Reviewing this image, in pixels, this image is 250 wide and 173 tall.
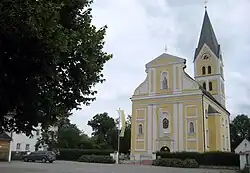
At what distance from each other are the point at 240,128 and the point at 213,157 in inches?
1956

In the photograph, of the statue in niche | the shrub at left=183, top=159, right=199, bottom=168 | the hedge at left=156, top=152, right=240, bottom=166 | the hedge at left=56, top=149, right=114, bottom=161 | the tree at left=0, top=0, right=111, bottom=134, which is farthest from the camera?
the statue in niche

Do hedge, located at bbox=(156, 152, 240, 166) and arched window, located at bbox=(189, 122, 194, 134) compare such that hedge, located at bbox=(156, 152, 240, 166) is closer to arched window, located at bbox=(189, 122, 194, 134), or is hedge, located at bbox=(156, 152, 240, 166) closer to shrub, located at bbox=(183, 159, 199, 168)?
shrub, located at bbox=(183, 159, 199, 168)

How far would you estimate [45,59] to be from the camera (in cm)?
850

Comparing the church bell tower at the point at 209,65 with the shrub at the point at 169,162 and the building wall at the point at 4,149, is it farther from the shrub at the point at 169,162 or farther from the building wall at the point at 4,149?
the building wall at the point at 4,149

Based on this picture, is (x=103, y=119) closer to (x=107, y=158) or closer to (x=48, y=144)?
(x=48, y=144)

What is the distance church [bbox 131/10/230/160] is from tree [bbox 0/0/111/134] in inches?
1449

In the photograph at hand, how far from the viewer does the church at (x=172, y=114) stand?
4703cm

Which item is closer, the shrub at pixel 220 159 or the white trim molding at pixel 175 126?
the shrub at pixel 220 159

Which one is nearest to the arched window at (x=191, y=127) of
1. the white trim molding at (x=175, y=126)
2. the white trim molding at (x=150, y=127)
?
the white trim molding at (x=175, y=126)

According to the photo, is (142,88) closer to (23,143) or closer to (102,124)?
(23,143)

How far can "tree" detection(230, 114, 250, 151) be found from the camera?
81.9 meters

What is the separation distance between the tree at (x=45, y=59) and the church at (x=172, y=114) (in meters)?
36.8

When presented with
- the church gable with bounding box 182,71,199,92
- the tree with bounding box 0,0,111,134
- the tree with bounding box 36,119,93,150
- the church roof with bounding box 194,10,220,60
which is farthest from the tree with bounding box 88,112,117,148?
the tree with bounding box 0,0,111,134

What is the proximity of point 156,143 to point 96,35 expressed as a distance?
130 feet
